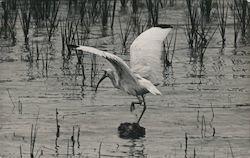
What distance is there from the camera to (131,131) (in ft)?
26.2

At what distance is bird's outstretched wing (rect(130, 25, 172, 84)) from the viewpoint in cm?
873

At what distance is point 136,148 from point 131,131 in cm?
39

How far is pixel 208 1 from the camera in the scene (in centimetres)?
1561

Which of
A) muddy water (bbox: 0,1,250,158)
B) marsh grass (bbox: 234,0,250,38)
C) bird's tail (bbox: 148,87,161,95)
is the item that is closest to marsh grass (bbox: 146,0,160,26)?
muddy water (bbox: 0,1,250,158)

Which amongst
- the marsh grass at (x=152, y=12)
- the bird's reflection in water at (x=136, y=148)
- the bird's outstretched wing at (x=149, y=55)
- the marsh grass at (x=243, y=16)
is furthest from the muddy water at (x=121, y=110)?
the marsh grass at (x=152, y=12)

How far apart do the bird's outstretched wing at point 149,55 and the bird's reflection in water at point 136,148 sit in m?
1.01

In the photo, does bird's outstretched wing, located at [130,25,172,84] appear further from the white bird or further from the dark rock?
the dark rock

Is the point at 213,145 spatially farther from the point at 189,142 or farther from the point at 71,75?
the point at 71,75

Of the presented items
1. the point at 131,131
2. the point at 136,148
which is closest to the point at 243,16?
the point at 131,131

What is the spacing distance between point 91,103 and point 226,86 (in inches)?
76.0

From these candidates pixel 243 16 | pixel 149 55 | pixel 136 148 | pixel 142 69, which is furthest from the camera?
pixel 243 16

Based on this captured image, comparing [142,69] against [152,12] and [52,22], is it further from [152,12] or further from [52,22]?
[52,22]

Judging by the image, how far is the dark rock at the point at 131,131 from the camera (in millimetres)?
7988

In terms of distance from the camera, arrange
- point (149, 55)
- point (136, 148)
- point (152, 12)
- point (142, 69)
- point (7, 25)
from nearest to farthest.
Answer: point (136, 148) < point (142, 69) < point (149, 55) < point (7, 25) < point (152, 12)
